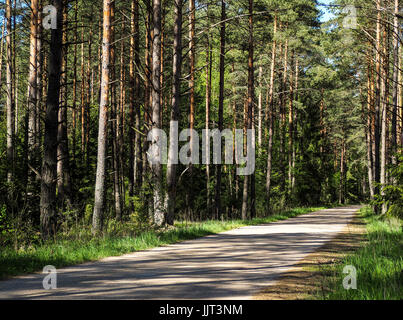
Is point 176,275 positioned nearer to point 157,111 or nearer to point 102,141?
point 102,141

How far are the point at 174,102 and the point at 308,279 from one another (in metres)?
9.27

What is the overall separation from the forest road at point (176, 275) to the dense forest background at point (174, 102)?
8.30 feet

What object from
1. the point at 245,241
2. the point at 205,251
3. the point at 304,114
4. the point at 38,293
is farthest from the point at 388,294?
the point at 304,114

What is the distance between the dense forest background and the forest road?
2530 millimetres

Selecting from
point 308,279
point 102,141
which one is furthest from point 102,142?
point 308,279

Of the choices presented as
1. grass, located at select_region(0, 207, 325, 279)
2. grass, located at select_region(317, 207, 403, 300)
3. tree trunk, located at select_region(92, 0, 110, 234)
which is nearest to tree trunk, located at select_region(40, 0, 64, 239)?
grass, located at select_region(0, 207, 325, 279)

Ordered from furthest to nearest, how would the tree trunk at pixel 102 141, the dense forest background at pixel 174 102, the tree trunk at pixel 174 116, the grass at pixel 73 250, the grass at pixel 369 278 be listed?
the tree trunk at pixel 174 116 → the dense forest background at pixel 174 102 → the tree trunk at pixel 102 141 → the grass at pixel 73 250 → the grass at pixel 369 278

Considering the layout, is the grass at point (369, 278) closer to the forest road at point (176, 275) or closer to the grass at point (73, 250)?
the forest road at point (176, 275)

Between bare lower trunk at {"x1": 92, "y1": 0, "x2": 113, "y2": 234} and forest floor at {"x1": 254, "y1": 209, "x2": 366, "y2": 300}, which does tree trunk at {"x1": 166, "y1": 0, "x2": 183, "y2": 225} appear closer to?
bare lower trunk at {"x1": 92, "y1": 0, "x2": 113, "y2": 234}

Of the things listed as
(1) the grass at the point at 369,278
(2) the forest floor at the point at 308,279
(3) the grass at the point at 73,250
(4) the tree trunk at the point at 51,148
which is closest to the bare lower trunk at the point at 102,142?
(3) the grass at the point at 73,250

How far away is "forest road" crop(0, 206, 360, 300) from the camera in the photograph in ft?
17.8

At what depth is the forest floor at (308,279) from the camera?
17.9 feet

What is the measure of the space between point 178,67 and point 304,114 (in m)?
31.4
